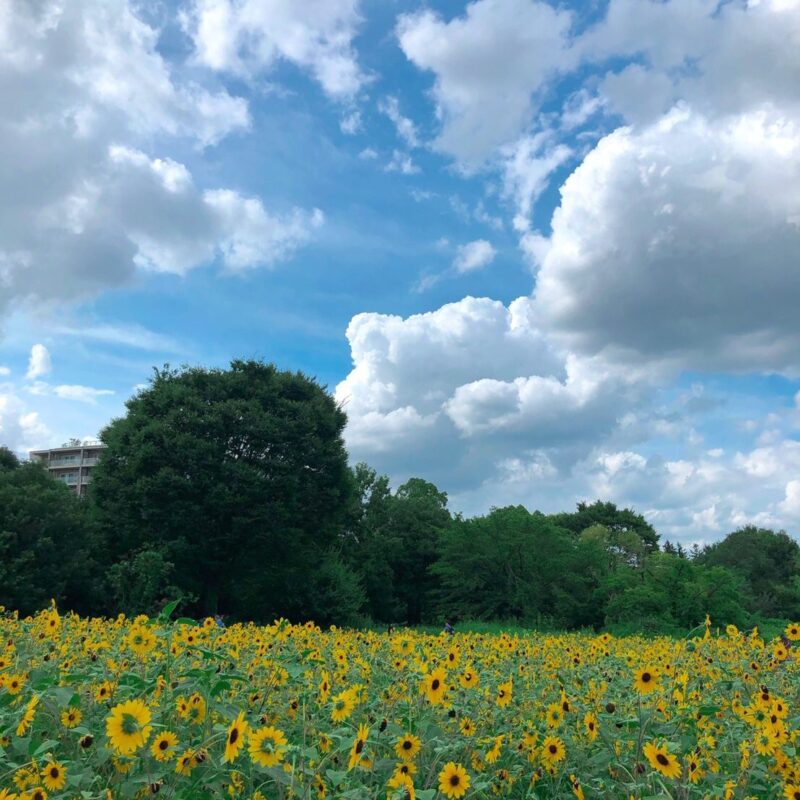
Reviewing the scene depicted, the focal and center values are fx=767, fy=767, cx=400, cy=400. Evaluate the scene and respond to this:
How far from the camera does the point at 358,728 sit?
3213 mm

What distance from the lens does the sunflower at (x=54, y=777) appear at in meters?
2.41

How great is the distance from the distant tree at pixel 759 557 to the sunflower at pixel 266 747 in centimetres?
3913

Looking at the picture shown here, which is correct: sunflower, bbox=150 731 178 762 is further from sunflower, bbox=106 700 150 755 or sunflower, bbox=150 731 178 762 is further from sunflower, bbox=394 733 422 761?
sunflower, bbox=394 733 422 761

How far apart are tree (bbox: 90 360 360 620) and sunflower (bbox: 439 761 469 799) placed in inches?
823

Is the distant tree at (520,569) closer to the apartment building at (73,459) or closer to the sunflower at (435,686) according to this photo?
the sunflower at (435,686)

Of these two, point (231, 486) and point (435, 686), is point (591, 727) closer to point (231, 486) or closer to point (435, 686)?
point (435, 686)

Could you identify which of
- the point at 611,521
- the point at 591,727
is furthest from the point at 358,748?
the point at 611,521

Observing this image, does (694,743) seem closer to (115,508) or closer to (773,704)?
(773,704)

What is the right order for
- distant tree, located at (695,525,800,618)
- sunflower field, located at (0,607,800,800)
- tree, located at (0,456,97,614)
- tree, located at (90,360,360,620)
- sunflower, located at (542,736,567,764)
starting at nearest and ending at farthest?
sunflower field, located at (0,607,800,800) → sunflower, located at (542,736,567,764) → tree, located at (0,456,97,614) → tree, located at (90,360,360,620) → distant tree, located at (695,525,800,618)

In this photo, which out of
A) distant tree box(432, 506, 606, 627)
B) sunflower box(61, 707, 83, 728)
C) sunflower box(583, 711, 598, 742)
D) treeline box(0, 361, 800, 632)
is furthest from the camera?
distant tree box(432, 506, 606, 627)

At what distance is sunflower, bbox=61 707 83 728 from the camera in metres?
3.07

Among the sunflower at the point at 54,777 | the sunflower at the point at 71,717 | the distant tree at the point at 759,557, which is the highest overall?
the distant tree at the point at 759,557

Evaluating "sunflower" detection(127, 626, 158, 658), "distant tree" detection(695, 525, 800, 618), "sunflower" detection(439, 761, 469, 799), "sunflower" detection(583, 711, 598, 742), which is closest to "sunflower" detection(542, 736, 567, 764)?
"sunflower" detection(583, 711, 598, 742)

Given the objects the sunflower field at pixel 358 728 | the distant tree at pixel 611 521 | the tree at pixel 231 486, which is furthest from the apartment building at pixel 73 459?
the sunflower field at pixel 358 728
